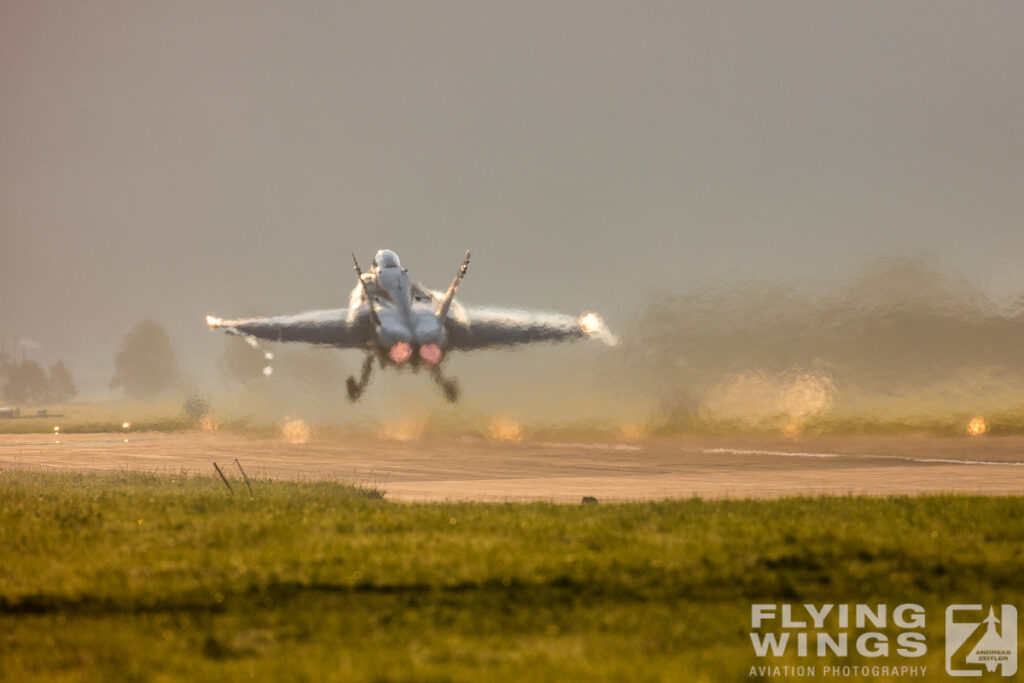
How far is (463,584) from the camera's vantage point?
1956 centimetres

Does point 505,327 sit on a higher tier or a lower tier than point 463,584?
higher

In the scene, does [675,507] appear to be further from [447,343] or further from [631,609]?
[447,343]

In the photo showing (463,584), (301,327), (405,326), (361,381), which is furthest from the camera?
(301,327)

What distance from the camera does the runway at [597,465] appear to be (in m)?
42.0

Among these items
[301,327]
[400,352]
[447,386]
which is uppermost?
[301,327]

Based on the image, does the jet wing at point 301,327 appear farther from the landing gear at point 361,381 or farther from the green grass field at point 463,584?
the green grass field at point 463,584

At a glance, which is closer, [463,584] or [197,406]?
[463,584]

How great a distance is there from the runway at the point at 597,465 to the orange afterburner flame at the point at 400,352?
714cm

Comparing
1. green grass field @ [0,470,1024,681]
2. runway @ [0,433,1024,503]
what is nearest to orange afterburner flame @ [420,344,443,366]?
runway @ [0,433,1024,503]

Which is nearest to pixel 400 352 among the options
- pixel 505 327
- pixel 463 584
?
pixel 505 327

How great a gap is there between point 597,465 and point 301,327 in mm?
26436

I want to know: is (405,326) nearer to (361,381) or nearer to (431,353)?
(431,353)

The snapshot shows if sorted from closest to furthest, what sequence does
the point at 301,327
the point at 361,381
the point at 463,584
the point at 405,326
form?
the point at 463,584
the point at 405,326
the point at 361,381
the point at 301,327

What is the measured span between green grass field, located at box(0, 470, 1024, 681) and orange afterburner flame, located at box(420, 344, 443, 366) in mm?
34117
